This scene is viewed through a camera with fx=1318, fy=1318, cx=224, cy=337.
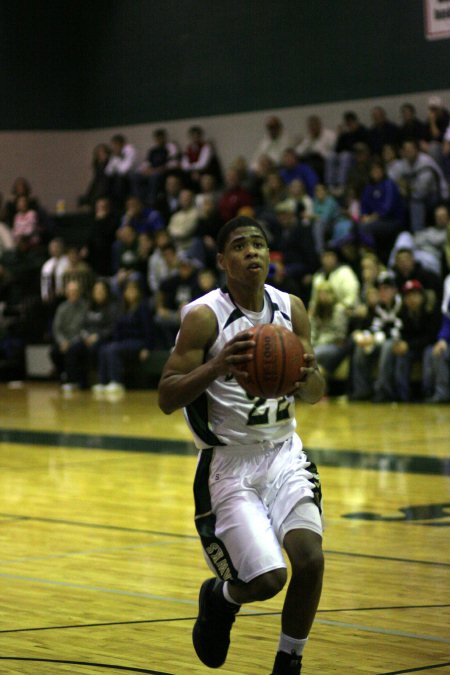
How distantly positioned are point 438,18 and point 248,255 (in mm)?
12494

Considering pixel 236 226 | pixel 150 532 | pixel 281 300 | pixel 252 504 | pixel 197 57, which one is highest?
pixel 197 57

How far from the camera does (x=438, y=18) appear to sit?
16.0 m

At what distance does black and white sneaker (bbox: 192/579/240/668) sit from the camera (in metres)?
4.23

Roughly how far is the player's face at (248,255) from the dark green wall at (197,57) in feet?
44.6

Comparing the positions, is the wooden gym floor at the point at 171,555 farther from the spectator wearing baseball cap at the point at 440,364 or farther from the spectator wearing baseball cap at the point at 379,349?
the spectator wearing baseball cap at the point at 379,349

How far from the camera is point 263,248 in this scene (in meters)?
4.29

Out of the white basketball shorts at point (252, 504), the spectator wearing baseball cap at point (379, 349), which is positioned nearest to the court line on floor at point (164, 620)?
the white basketball shorts at point (252, 504)

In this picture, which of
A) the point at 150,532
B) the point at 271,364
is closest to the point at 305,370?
the point at 271,364

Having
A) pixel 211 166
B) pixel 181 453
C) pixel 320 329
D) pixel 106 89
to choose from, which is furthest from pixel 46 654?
pixel 106 89

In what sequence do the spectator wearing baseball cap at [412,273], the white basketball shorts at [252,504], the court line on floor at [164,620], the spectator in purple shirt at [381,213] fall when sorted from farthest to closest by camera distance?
1. the spectator in purple shirt at [381,213]
2. the spectator wearing baseball cap at [412,273]
3. the court line on floor at [164,620]
4. the white basketball shorts at [252,504]

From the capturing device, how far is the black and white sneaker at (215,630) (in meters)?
4.23

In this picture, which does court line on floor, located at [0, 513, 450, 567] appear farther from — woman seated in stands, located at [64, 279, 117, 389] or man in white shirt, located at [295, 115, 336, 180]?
man in white shirt, located at [295, 115, 336, 180]

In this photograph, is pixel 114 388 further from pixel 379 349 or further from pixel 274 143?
pixel 274 143

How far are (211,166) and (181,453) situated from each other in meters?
9.46
